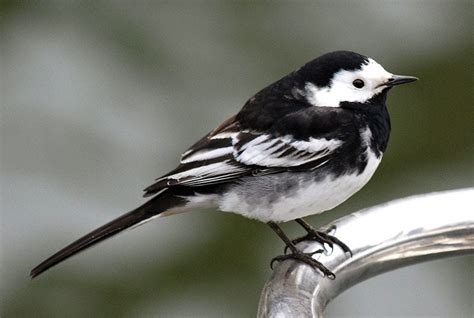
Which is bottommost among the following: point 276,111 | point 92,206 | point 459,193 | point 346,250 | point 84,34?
point 346,250

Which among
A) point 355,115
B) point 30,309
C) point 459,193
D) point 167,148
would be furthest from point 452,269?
point 459,193

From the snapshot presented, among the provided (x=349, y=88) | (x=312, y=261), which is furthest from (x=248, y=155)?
(x=312, y=261)

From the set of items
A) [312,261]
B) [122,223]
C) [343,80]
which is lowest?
[312,261]

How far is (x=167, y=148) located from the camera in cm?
416

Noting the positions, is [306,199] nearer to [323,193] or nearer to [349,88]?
[323,193]

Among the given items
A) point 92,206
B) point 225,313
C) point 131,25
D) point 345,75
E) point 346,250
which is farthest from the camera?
point 131,25

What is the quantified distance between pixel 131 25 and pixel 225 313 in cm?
126

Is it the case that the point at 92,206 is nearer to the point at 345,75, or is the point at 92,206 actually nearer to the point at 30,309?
the point at 30,309

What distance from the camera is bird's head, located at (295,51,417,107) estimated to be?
244cm

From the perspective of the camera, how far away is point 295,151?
8.21 ft

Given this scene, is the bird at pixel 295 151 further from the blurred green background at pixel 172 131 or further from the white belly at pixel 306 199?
the blurred green background at pixel 172 131

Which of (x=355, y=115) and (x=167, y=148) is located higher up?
(x=167, y=148)

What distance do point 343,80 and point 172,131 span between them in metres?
1.80

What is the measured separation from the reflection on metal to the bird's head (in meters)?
0.59
